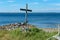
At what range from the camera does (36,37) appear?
70.5 feet

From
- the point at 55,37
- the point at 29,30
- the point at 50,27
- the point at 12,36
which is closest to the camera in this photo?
the point at 55,37

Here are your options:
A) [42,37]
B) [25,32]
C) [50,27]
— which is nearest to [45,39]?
[42,37]

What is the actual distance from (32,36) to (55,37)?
2.14m

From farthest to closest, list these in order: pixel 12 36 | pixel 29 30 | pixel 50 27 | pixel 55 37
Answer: pixel 50 27 < pixel 29 30 < pixel 12 36 < pixel 55 37

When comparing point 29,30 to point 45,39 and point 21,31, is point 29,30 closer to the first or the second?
point 21,31

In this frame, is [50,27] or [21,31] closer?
[21,31]

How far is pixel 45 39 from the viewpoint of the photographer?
21.0m

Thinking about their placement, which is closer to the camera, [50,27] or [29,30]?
[29,30]

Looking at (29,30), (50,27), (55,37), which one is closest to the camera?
(55,37)

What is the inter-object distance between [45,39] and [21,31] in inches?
103

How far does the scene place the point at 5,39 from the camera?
69.7 ft

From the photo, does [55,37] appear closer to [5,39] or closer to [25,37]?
[25,37]

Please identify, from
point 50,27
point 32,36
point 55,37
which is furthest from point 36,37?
point 50,27

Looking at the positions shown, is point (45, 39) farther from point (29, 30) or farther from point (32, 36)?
point (29, 30)
